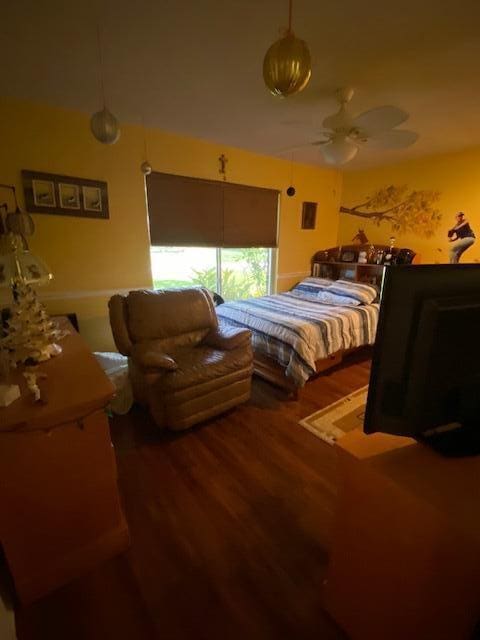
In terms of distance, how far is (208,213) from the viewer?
359 centimetres

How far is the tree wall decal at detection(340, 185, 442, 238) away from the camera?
3.93 meters

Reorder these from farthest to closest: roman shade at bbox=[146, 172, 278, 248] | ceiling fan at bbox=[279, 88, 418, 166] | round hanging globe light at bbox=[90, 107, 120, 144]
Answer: roman shade at bbox=[146, 172, 278, 248] < ceiling fan at bbox=[279, 88, 418, 166] < round hanging globe light at bbox=[90, 107, 120, 144]

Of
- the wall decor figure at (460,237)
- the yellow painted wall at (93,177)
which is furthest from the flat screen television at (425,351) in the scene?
the wall decor figure at (460,237)

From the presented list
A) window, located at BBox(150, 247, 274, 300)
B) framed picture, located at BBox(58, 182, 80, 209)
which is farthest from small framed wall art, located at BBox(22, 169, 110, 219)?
window, located at BBox(150, 247, 274, 300)

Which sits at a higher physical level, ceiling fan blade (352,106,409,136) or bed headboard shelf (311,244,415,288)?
ceiling fan blade (352,106,409,136)

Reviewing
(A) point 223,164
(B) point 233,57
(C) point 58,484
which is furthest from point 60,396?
(A) point 223,164

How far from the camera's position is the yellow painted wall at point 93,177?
8.09ft

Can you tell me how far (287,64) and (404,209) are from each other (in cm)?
384

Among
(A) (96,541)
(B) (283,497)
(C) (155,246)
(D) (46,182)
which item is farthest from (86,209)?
(B) (283,497)

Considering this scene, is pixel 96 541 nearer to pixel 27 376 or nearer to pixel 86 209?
pixel 27 376

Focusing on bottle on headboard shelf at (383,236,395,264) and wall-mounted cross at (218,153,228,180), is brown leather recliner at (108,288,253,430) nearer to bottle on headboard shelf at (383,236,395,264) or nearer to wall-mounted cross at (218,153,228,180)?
wall-mounted cross at (218,153,228,180)

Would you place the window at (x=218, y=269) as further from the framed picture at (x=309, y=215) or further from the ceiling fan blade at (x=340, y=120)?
the ceiling fan blade at (x=340, y=120)

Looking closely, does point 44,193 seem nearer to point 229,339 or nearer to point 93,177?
point 93,177

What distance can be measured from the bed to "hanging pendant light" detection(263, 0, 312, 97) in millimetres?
1885
